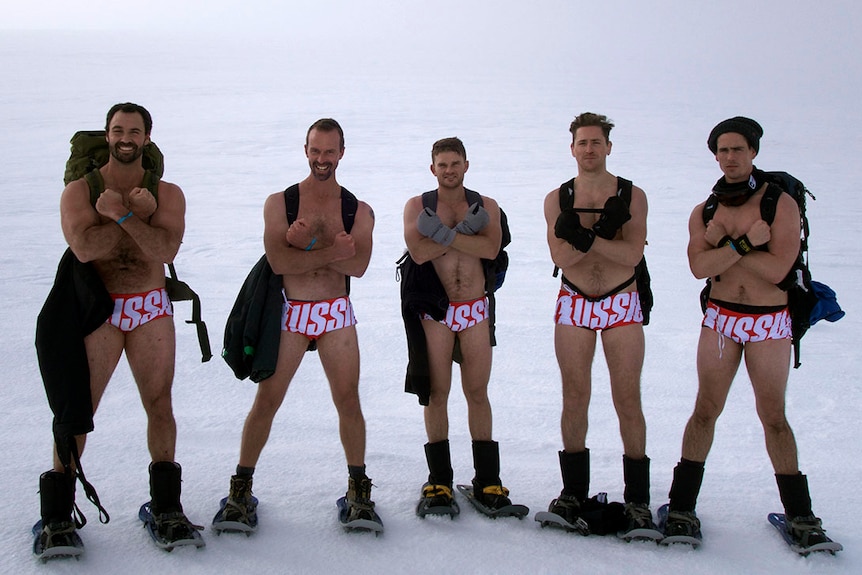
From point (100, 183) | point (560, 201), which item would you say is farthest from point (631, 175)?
point (100, 183)

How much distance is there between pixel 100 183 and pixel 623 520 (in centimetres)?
333

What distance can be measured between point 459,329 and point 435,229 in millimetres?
638

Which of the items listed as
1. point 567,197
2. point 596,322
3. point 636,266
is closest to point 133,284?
point 567,197

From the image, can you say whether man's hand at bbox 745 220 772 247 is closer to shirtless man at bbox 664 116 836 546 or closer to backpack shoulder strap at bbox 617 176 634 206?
shirtless man at bbox 664 116 836 546

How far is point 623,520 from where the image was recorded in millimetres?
4645

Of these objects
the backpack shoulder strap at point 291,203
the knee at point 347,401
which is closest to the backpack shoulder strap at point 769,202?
the knee at point 347,401

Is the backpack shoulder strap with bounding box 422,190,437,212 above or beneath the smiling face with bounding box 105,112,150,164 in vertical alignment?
beneath

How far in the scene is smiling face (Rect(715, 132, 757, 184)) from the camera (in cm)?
441

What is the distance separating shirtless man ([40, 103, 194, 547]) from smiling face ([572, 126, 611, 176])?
2.20m

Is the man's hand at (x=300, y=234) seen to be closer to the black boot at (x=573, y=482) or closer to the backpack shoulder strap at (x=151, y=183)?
the backpack shoulder strap at (x=151, y=183)

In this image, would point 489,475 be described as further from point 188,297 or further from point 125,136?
point 125,136

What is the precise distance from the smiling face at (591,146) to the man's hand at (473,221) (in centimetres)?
61

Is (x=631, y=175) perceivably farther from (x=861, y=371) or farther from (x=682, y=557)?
(x=682, y=557)

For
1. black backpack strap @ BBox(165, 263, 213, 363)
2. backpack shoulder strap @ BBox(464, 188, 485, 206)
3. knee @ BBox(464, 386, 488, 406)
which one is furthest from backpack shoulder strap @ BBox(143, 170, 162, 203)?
knee @ BBox(464, 386, 488, 406)
